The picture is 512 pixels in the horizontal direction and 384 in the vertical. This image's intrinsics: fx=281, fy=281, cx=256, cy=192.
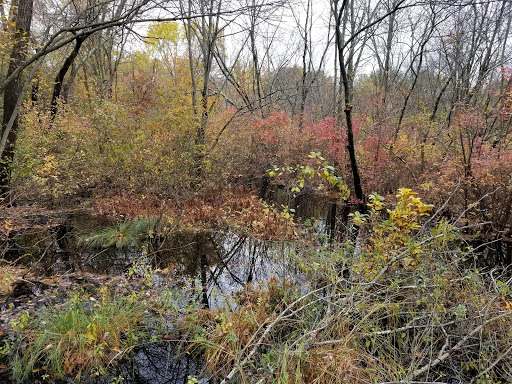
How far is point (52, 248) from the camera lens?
629cm

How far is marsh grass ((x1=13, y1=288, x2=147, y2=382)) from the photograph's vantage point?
2.96 metres

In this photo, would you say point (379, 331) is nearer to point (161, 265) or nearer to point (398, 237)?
point (398, 237)

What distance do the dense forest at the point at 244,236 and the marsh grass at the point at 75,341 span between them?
3 centimetres

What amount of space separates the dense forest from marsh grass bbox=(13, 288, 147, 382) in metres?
0.03

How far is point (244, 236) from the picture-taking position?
25.2 feet

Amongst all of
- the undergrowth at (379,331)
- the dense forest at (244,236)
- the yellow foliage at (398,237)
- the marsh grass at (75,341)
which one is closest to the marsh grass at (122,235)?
the dense forest at (244,236)

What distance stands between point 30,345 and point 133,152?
6.75 metres

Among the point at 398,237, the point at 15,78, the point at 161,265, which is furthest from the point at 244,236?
the point at 15,78

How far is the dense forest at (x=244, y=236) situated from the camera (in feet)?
9.95

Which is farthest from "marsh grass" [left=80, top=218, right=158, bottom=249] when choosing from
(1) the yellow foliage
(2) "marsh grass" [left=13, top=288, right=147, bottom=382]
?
(1) the yellow foliage

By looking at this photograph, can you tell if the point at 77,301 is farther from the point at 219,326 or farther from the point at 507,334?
the point at 507,334

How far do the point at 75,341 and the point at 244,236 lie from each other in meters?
4.93

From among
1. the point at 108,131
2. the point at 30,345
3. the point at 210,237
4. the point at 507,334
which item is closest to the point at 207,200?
the point at 210,237

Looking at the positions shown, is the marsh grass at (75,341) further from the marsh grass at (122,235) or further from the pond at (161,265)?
the marsh grass at (122,235)
